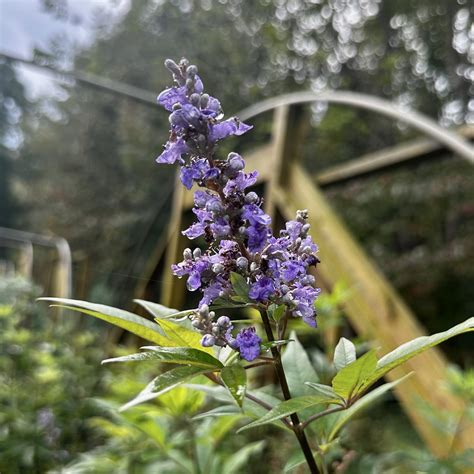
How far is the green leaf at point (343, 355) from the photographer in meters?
0.49

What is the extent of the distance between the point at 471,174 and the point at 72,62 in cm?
751

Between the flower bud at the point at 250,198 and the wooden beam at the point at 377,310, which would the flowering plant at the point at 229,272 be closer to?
the flower bud at the point at 250,198

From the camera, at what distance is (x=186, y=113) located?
43cm

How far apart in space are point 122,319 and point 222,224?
0.41ft

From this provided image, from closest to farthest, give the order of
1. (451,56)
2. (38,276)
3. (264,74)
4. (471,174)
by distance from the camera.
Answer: (38,276) → (471,174) → (451,56) → (264,74)

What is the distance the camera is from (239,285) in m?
0.43

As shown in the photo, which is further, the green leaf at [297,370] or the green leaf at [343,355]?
the green leaf at [297,370]

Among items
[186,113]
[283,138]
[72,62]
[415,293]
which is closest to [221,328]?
[186,113]

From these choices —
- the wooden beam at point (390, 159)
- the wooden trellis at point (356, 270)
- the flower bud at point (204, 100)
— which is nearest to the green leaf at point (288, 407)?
the flower bud at point (204, 100)

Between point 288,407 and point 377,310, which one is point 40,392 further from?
point 288,407

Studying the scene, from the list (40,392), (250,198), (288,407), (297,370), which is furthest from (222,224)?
(40,392)

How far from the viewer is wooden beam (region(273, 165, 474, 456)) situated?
3.90 ft

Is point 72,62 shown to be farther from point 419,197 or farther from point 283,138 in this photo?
point 283,138

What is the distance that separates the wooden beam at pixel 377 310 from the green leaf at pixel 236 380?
78 cm
